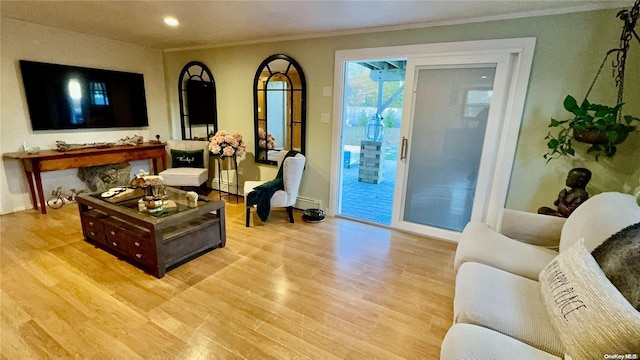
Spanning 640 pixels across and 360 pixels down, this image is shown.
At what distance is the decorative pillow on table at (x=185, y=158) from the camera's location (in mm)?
4504

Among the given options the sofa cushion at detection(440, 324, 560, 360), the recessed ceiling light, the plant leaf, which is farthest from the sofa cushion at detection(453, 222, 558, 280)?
the recessed ceiling light

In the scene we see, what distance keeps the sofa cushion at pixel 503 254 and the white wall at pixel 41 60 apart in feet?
16.4

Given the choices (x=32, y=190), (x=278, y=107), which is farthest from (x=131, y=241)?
(x=278, y=107)

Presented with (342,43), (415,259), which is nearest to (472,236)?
(415,259)

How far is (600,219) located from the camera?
1.59m

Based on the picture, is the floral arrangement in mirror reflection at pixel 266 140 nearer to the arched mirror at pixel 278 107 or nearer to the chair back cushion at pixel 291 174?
the arched mirror at pixel 278 107

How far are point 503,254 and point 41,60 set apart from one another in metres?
5.42

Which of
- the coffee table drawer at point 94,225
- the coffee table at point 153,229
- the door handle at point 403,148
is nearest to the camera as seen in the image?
the coffee table at point 153,229

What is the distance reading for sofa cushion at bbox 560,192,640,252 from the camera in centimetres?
146

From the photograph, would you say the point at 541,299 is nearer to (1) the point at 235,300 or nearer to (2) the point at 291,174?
(1) the point at 235,300

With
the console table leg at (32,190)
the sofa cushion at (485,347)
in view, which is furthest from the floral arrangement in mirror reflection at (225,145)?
the sofa cushion at (485,347)

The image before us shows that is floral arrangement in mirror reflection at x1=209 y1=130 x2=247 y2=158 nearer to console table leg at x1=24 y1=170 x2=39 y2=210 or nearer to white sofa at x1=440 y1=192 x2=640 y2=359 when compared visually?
console table leg at x1=24 y1=170 x2=39 y2=210

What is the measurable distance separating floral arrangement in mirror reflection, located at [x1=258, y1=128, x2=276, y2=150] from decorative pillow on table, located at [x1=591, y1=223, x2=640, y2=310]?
361cm

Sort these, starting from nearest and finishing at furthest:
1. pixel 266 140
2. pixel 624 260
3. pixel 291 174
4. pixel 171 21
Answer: pixel 624 260
pixel 171 21
pixel 291 174
pixel 266 140
